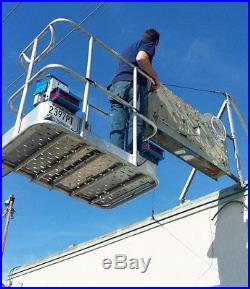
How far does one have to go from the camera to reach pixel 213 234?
7262mm

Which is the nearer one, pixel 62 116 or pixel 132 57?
pixel 62 116

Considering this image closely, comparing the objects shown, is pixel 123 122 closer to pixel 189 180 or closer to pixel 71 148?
pixel 71 148

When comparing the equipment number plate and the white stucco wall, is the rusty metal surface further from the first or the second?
the white stucco wall

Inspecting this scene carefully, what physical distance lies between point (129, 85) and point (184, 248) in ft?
10.0

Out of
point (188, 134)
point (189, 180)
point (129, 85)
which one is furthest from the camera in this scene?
point (189, 180)

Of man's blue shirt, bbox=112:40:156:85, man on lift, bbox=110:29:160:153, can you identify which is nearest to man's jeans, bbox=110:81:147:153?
man on lift, bbox=110:29:160:153

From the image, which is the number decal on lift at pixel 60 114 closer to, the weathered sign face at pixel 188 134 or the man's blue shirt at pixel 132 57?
the man's blue shirt at pixel 132 57

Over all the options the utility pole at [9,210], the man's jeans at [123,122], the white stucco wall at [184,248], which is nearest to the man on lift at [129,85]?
the man's jeans at [123,122]

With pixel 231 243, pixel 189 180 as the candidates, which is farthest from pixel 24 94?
pixel 189 180

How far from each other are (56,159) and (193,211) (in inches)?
122

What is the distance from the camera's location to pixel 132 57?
268 inches

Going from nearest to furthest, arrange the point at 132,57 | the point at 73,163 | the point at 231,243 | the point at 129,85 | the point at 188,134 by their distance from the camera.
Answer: the point at 73,163 < the point at 129,85 < the point at 132,57 < the point at 231,243 < the point at 188,134

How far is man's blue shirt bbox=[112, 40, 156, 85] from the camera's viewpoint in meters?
6.56

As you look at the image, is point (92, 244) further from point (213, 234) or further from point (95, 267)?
point (213, 234)
